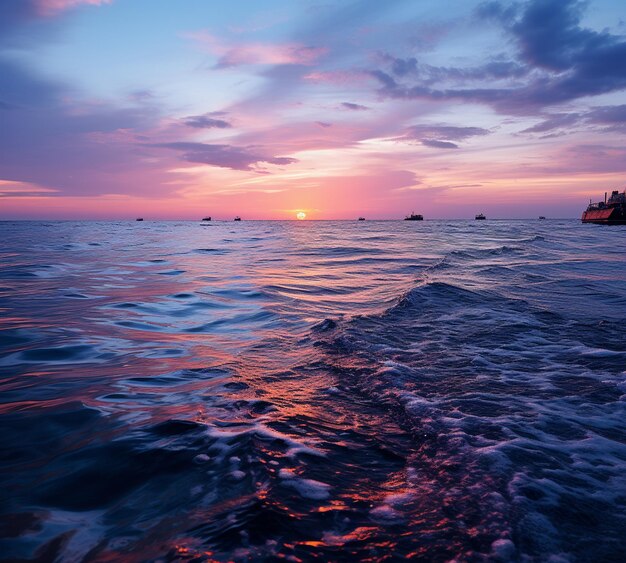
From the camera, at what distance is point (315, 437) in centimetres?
401

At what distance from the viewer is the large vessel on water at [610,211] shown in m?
81.6

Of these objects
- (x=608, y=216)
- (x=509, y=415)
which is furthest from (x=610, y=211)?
(x=509, y=415)

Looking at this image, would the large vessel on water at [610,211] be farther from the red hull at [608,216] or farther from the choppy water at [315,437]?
the choppy water at [315,437]

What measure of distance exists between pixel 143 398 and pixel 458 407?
3.93 m

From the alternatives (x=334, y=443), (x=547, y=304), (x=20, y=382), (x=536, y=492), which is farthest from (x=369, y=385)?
(x=547, y=304)

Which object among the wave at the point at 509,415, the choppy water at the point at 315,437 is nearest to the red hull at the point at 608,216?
the choppy water at the point at 315,437

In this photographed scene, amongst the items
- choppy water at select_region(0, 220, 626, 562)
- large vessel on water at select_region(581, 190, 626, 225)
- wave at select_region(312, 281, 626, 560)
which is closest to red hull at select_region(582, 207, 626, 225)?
large vessel on water at select_region(581, 190, 626, 225)

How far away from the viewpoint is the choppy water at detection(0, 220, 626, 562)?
2.64 metres

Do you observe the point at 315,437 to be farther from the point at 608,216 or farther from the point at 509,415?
the point at 608,216

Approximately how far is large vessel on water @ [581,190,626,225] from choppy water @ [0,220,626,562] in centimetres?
9229

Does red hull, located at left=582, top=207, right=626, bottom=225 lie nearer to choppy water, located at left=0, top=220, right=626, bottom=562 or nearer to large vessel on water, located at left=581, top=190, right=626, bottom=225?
large vessel on water, located at left=581, top=190, right=626, bottom=225

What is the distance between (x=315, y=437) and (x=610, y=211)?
3995 inches

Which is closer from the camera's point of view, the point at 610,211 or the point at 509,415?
the point at 509,415

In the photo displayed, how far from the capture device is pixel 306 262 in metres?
23.5
